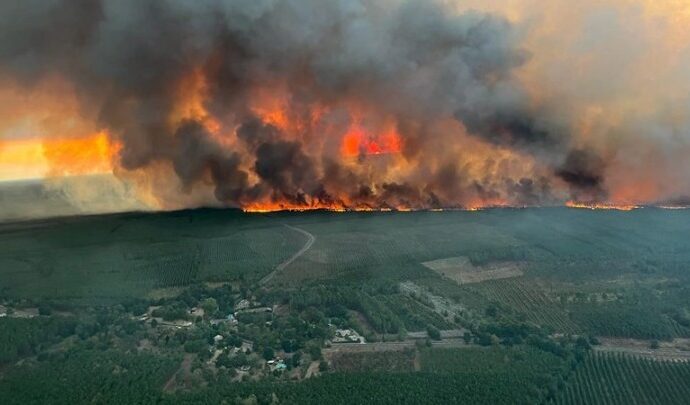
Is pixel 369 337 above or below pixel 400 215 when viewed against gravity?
below

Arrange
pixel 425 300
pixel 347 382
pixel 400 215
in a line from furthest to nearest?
pixel 400 215 < pixel 425 300 < pixel 347 382

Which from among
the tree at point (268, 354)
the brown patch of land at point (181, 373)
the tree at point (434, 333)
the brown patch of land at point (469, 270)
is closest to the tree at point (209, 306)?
the brown patch of land at point (181, 373)

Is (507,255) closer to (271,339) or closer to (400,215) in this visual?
(400,215)

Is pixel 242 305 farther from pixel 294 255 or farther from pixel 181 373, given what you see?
pixel 294 255

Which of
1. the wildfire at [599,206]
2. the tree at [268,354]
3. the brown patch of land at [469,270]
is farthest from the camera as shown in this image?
the wildfire at [599,206]

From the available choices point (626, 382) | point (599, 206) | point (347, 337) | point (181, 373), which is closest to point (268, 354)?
point (181, 373)

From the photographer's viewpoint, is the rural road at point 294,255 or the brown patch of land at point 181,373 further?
the rural road at point 294,255

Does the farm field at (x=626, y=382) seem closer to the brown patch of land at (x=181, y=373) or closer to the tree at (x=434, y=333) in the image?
the tree at (x=434, y=333)

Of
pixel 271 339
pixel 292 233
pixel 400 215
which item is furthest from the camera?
pixel 400 215

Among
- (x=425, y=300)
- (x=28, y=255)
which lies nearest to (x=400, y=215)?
(x=425, y=300)
